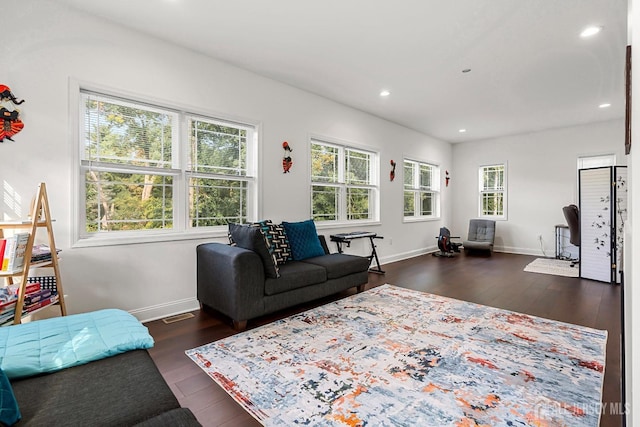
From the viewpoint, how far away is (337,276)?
3545 mm

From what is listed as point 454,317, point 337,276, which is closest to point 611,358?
point 454,317

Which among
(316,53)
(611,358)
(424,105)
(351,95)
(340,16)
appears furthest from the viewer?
(424,105)

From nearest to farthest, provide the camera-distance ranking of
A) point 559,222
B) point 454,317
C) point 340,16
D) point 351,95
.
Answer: point 340,16 < point 454,317 < point 351,95 < point 559,222

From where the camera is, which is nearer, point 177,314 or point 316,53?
point 177,314

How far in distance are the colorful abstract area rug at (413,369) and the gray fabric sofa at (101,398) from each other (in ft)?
2.51

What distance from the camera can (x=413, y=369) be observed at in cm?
208

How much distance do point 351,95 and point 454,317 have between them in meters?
3.31

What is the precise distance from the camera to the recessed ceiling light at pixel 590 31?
2852 mm

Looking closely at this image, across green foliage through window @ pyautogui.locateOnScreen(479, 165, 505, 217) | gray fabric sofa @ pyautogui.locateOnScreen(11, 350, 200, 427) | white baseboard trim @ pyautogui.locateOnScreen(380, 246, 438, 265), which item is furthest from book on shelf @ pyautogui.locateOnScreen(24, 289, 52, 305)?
green foliage through window @ pyautogui.locateOnScreen(479, 165, 505, 217)

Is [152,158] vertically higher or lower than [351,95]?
lower

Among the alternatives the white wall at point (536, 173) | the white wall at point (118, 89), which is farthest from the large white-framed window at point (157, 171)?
the white wall at point (536, 173)

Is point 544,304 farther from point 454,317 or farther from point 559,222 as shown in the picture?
point 559,222

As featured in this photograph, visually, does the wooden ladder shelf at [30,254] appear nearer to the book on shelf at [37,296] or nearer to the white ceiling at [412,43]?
the book on shelf at [37,296]

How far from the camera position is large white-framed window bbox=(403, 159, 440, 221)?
6.61m
